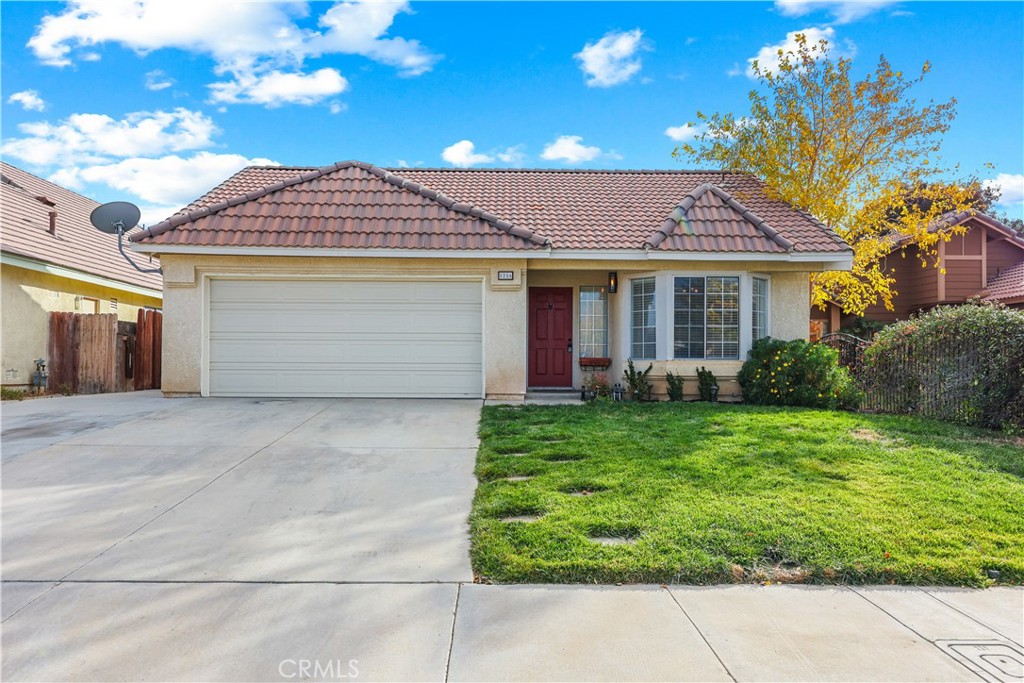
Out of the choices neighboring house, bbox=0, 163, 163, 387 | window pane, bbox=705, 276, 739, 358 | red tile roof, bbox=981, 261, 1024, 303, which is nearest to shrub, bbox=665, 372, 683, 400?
window pane, bbox=705, 276, 739, 358

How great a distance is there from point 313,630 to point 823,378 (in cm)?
1017

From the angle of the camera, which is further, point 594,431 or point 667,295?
point 667,295

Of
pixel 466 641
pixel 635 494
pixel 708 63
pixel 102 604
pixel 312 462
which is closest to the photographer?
pixel 466 641

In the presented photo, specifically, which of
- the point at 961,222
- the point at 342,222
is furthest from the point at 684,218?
the point at 961,222

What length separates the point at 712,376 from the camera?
11023 mm

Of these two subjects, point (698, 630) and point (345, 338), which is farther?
point (345, 338)

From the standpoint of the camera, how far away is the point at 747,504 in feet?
15.9

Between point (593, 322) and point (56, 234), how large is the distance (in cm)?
1378

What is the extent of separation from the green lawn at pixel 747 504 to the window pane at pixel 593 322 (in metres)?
4.36

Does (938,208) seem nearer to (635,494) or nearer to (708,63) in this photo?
(708,63)

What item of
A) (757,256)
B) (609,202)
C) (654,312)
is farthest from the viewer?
(609,202)

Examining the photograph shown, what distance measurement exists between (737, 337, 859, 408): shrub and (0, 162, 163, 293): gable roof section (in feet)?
46.2

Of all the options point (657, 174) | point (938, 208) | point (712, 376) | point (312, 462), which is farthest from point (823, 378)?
point (312, 462)

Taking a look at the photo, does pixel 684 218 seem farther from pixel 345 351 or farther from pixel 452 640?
pixel 452 640
